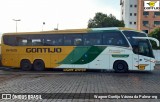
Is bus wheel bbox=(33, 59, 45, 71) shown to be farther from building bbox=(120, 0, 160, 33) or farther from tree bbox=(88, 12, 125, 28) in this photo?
building bbox=(120, 0, 160, 33)

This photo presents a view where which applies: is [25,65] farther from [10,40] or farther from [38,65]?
[10,40]

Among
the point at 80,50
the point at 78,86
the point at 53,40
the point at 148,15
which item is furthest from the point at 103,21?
the point at 78,86

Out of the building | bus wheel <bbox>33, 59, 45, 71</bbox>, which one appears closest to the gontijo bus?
bus wheel <bbox>33, 59, 45, 71</bbox>

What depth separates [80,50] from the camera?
2433 centimetres

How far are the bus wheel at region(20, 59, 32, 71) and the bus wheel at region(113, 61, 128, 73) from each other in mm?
6993

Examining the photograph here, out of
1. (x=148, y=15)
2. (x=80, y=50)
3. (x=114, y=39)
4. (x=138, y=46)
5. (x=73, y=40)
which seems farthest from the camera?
(x=148, y=15)

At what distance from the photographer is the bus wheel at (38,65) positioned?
25.7m

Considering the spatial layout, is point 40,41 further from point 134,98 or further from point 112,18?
point 112,18

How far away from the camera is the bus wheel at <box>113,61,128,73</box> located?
2375cm

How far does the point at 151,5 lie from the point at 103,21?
110 feet

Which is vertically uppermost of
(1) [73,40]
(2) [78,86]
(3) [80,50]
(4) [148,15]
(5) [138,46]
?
(4) [148,15]

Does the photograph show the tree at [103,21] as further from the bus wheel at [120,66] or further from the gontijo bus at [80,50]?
the bus wheel at [120,66]

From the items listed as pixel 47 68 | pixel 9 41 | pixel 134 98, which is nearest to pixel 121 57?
pixel 47 68

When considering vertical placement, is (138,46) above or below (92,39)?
below
